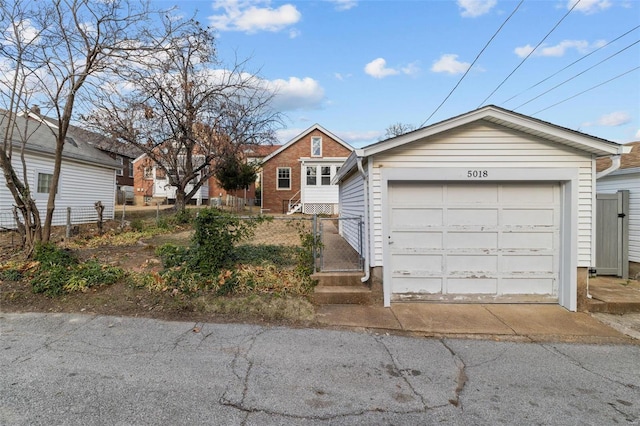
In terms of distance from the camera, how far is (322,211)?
21281 mm

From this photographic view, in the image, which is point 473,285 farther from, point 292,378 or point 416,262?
point 292,378

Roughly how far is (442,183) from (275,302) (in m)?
3.39

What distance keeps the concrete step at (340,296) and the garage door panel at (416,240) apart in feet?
3.18

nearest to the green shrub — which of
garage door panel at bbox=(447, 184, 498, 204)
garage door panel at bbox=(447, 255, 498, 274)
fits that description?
garage door panel at bbox=(447, 255, 498, 274)

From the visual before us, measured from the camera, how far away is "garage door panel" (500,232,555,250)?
5426mm

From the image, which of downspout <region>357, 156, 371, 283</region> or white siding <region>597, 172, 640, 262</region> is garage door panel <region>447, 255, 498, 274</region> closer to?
downspout <region>357, 156, 371, 283</region>

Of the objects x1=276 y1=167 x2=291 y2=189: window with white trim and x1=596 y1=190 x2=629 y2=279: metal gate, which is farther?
x1=276 y1=167 x2=291 y2=189: window with white trim

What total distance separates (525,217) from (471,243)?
1023 millimetres

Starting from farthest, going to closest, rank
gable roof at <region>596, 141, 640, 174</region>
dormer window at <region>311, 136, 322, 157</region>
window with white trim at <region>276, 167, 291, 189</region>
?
window with white trim at <region>276, 167, 291, 189</region>
dormer window at <region>311, 136, 322, 157</region>
gable roof at <region>596, 141, 640, 174</region>

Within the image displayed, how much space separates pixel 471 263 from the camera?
545 centimetres

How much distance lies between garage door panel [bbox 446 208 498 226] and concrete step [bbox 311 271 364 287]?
183 cm

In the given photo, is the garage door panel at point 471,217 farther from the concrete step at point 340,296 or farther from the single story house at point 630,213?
the single story house at point 630,213

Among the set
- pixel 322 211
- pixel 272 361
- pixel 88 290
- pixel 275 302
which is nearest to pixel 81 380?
pixel 272 361

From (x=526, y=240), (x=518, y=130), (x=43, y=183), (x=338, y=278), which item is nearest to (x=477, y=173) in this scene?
(x=518, y=130)
